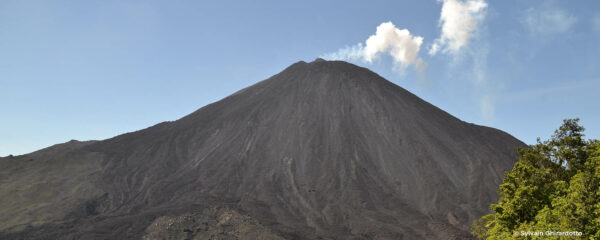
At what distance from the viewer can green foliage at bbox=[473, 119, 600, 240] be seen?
44.3 feet

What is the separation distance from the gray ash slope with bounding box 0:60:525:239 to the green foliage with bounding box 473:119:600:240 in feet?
70.7

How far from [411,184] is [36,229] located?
4144 cm

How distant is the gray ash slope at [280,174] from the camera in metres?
38.9

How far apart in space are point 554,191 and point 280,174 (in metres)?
37.5

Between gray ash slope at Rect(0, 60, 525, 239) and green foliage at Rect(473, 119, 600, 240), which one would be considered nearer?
green foliage at Rect(473, 119, 600, 240)

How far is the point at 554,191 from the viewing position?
16.4 meters

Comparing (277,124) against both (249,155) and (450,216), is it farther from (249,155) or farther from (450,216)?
(450,216)

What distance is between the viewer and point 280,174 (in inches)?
2015

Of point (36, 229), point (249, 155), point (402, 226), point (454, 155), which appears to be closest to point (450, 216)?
point (402, 226)

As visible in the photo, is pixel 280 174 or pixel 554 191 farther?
pixel 280 174

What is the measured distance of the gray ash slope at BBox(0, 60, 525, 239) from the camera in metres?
38.9

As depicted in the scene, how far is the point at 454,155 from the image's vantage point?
54.6 m

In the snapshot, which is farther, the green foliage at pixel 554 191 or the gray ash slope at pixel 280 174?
the gray ash slope at pixel 280 174

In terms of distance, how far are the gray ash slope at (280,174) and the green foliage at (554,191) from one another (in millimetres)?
21552
